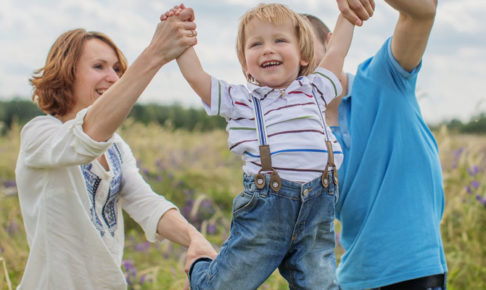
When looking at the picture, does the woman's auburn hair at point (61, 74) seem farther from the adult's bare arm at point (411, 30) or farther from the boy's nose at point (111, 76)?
the adult's bare arm at point (411, 30)

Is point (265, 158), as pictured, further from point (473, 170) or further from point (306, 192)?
point (473, 170)

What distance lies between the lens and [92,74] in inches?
106

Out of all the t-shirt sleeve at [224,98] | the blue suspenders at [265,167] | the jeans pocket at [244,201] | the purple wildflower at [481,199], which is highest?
the t-shirt sleeve at [224,98]

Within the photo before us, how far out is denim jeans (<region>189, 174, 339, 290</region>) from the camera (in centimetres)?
192

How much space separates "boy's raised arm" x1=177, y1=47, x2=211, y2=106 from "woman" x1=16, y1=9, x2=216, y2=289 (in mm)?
38

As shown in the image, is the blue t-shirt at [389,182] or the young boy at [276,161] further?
the blue t-shirt at [389,182]

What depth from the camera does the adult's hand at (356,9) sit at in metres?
2.19

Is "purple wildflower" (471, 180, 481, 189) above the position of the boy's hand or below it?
below

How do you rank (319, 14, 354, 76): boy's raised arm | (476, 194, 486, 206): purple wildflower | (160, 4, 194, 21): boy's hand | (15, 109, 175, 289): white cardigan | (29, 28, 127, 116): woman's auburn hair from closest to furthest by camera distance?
(160, 4, 194, 21): boy's hand
(319, 14, 354, 76): boy's raised arm
(15, 109, 175, 289): white cardigan
(29, 28, 127, 116): woman's auburn hair
(476, 194, 486, 206): purple wildflower

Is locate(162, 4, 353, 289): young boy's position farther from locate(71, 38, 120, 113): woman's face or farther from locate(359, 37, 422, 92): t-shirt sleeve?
locate(71, 38, 120, 113): woman's face

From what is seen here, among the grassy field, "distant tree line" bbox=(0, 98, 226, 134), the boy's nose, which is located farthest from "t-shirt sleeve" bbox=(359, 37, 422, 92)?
"distant tree line" bbox=(0, 98, 226, 134)

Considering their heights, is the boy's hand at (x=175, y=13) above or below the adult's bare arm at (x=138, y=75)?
above

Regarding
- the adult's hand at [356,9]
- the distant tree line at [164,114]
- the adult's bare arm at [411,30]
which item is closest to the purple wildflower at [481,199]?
the adult's bare arm at [411,30]

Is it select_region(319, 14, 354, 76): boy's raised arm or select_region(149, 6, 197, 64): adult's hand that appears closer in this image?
select_region(149, 6, 197, 64): adult's hand
